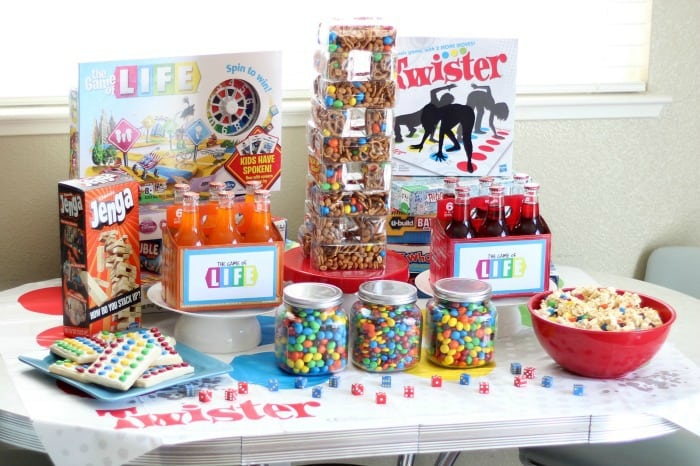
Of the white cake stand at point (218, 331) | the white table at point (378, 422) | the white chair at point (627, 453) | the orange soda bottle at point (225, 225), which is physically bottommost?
the white chair at point (627, 453)

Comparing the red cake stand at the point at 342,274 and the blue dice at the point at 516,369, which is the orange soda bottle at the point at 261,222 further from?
the blue dice at the point at 516,369

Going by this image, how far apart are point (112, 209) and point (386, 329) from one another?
0.53m

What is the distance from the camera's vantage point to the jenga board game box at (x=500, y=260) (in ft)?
6.22

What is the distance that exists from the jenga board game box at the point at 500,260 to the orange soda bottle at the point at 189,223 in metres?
0.46

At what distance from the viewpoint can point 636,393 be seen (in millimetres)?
1688

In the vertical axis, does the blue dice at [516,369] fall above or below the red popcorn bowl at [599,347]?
below

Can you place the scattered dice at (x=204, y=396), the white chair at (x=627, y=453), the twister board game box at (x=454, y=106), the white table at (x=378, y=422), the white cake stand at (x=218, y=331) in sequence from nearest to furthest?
the white table at (x=378, y=422), the scattered dice at (x=204, y=396), the white cake stand at (x=218, y=331), the white chair at (x=627, y=453), the twister board game box at (x=454, y=106)

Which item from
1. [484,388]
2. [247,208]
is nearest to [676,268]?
[484,388]

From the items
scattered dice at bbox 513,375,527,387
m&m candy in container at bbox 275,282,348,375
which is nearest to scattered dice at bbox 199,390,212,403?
m&m candy in container at bbox 275,282,348,375

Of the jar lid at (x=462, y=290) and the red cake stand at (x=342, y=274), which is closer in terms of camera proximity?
the jar lid at (x=462, y=290)

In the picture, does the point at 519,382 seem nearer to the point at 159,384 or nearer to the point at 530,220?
the point at 530,220

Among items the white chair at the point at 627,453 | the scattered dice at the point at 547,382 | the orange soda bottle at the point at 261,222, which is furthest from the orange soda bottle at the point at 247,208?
the white chair at the point at 627,453

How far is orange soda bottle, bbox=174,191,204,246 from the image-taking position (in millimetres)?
1809

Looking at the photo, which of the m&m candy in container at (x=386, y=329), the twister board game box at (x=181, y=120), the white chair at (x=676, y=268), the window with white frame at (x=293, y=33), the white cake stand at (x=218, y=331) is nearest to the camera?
the m&m candy in container at (x=386, y=329)
